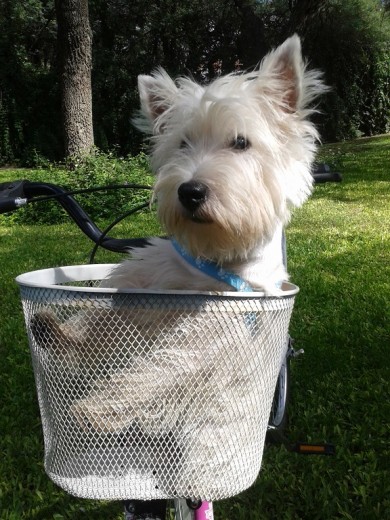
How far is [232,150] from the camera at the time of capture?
5.93 ft

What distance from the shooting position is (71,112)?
36.5ft

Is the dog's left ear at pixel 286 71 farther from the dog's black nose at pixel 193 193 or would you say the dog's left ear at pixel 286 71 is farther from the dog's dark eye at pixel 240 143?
the dog's black nose at pixel 193 193

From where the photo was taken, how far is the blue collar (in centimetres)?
165

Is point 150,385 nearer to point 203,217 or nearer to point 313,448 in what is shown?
point 203,217

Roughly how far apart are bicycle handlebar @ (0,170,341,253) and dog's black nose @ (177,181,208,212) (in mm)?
364

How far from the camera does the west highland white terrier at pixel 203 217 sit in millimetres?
1333

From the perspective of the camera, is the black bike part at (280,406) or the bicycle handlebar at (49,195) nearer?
the bicycle handlebar at (49,195)

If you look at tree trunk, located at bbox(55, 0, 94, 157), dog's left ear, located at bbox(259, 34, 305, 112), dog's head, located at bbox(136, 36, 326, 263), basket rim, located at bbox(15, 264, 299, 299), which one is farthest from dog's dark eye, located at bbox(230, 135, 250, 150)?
tree trunk, located at bbox(55, 0, 94, 157)

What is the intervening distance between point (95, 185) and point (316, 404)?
6975 mm

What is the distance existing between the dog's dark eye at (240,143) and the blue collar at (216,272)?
38cm

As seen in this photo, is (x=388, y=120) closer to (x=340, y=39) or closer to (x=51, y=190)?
(x=340, y=39)

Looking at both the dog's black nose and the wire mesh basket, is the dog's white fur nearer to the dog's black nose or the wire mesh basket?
the dog's black nose

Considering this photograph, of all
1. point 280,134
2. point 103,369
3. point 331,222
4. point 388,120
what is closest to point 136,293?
point 103,369

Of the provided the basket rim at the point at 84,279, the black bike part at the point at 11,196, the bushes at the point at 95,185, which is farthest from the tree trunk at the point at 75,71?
the black bike part at the point at 11,196
